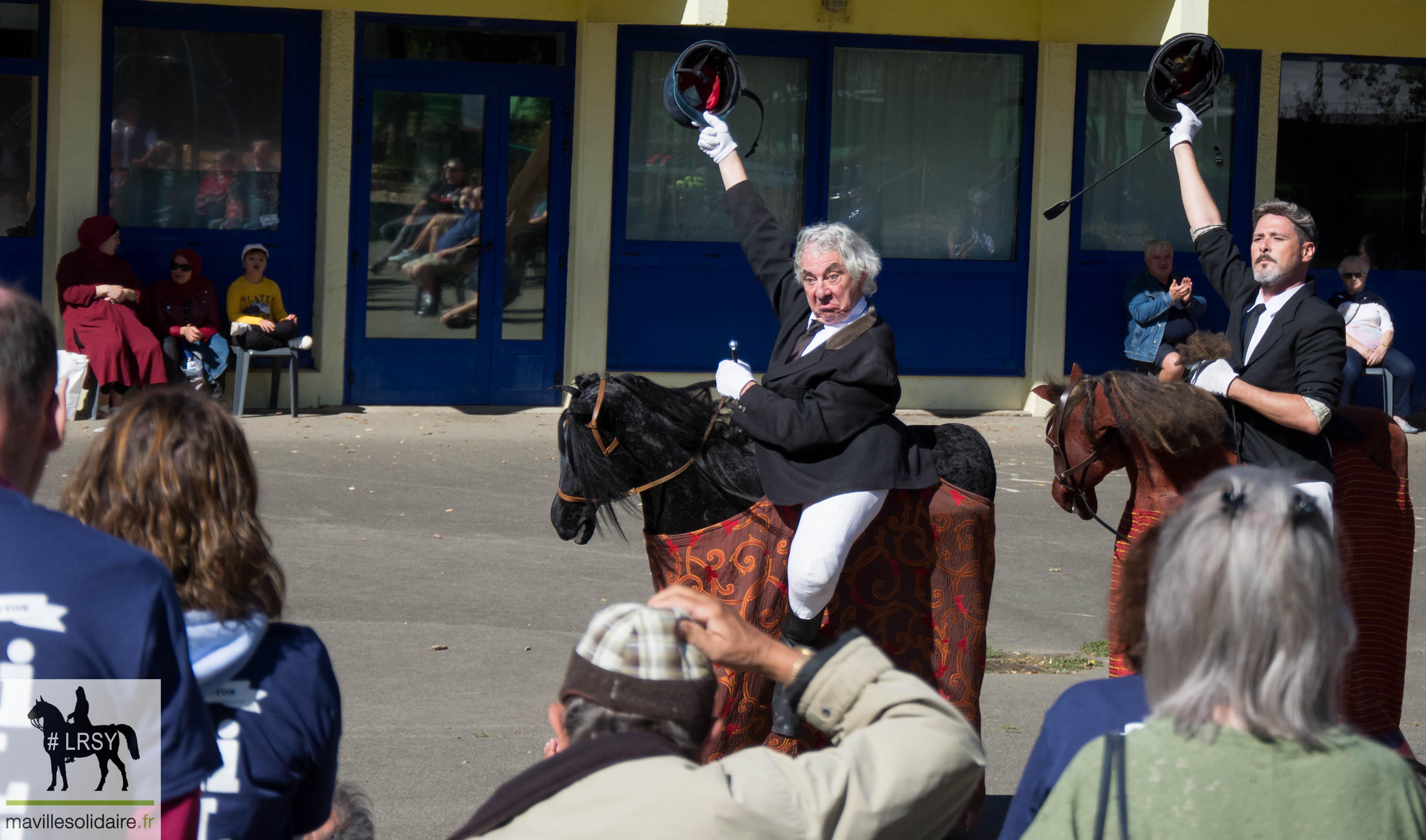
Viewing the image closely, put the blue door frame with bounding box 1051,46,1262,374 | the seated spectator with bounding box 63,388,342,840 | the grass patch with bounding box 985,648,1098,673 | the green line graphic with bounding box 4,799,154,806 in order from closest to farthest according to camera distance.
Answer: the green line graphic with bounding box 4,799,154,806, the seated spectator with bounding box 63,388,342,840, the grass patch with bounding box 985,648,1098,673, the blue door frame with bounding box 1051,46,1262,374

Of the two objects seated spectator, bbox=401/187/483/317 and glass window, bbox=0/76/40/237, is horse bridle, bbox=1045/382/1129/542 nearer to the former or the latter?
seated spectator, bbox=401/187/483/317

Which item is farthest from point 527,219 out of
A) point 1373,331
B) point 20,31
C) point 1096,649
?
point 1096,649

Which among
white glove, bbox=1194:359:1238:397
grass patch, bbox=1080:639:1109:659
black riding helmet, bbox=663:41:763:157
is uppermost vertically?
black riding helmet, bbox=663:41:763:157

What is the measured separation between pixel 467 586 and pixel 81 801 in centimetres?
520

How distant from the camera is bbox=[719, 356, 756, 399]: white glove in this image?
4383mm

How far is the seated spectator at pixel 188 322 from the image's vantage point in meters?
11.1

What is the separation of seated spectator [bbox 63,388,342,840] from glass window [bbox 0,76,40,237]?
34.2ft

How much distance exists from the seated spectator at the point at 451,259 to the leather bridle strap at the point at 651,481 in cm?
812

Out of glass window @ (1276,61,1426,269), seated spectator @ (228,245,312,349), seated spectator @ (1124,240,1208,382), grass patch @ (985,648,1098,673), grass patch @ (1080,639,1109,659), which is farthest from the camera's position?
glass window @ (1276,61,1426,269)

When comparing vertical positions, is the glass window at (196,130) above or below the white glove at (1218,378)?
above

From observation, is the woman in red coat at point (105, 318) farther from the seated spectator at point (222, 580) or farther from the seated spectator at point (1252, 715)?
the seated spectator at point (1252, 715)

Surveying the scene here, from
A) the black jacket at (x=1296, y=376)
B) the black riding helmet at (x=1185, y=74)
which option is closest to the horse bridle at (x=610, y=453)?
the black jacket at (x=1296, y=376)

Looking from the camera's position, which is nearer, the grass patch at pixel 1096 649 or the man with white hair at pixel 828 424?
the man with white hair at pixel 828 424

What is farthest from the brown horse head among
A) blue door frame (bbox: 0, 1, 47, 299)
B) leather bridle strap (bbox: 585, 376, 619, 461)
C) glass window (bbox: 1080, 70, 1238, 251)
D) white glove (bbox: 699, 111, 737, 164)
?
blue door frame (bbox: 0, 1, 47, 299)
